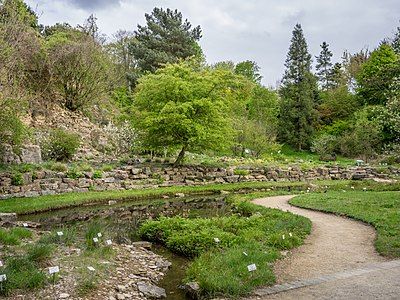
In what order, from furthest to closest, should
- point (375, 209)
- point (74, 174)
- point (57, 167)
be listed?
point (74, 174) < point (57, 167) < point (375, 209)

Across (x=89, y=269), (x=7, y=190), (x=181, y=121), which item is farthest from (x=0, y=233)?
(x=181, y=121)

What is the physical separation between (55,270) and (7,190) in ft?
34.7

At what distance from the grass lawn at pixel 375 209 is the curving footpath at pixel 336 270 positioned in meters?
0.29

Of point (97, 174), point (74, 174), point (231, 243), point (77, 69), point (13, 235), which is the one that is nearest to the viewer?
point (13, 235)

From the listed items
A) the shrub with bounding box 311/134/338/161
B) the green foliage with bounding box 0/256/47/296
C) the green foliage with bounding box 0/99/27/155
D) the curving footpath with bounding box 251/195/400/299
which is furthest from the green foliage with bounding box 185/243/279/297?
the shrub with bounding box 311/134/338/161

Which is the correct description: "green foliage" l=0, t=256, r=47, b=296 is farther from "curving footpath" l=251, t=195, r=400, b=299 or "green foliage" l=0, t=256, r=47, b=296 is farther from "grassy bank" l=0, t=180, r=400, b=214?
"grassy bank" l=0, t=180, r=400, b=214

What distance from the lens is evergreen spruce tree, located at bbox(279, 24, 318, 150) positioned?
40.8 meters

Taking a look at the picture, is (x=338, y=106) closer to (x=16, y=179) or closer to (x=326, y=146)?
(x=326, y=146)

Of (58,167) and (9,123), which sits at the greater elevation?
(9,123)

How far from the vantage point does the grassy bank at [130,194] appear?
13.9 meters

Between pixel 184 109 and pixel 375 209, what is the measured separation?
34.0 ft

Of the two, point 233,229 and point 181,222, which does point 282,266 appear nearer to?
point 233,229

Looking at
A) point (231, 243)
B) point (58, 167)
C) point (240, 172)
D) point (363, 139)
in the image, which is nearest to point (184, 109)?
point (240, 172)

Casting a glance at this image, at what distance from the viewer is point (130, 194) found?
17.3 metres
